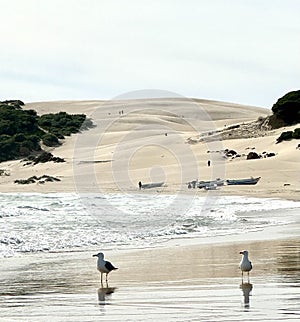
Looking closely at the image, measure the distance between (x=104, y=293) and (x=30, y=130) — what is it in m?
53.2

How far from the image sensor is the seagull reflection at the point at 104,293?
30.6 ft

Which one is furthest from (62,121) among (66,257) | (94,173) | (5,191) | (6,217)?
(66,257)

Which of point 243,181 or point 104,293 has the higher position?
point 243,181

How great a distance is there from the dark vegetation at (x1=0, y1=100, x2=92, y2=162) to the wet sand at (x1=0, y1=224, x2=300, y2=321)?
133 feet

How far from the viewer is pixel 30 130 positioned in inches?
2452

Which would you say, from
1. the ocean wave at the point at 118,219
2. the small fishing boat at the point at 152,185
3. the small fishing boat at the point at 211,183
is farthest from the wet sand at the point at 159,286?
the small fishing boat at the point at 152,185

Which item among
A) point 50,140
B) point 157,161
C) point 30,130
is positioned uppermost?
point 30,130

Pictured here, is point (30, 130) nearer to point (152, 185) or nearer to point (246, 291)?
point (152, 185)

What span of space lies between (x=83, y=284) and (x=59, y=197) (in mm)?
18776

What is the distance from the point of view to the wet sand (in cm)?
830

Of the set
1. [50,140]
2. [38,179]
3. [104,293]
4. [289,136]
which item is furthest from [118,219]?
[50,140]

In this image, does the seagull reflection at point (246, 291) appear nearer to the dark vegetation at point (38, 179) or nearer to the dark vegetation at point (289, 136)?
the dark vegetation at point (38, 179)

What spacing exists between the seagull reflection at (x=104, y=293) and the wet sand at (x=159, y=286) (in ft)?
0.04

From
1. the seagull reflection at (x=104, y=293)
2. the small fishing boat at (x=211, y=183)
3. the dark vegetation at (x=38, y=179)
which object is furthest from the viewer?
the dark vegetation at (x=38, y=179)
